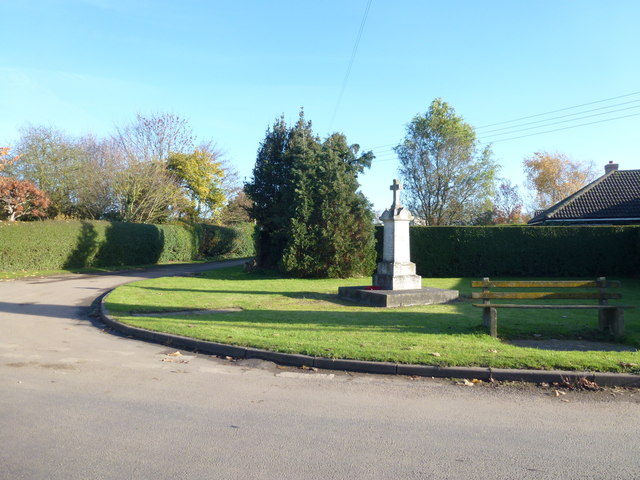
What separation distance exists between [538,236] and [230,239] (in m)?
28.2

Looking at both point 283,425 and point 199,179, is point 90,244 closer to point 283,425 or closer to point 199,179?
point 199,179

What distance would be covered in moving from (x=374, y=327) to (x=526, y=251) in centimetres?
1622

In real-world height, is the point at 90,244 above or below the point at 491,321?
above

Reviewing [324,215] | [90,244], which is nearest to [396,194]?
[324,215]

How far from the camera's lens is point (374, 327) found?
370 inches

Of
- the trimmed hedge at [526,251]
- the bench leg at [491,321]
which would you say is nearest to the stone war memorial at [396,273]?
the bench leg at [491,321]

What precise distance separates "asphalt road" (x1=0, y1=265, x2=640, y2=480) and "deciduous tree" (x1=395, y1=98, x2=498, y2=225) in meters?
38.2

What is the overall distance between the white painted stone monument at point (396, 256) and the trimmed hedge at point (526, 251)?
8965mm

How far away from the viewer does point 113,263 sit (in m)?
28.7

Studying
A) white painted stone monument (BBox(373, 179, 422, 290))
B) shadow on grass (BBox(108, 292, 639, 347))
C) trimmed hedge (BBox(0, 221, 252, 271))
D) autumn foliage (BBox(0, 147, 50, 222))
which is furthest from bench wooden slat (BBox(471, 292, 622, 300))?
autumn foliage (BBox(0, 147, 50, 222))

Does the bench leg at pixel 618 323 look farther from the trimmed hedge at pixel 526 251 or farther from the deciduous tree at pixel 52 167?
the deciduous tree at pixel 52 167

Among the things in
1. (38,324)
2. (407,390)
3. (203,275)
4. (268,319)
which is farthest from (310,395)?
(203,275)

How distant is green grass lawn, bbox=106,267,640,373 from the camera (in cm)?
677

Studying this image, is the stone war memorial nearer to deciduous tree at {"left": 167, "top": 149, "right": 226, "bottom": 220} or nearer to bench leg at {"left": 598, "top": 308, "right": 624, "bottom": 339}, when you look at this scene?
bench leg at {"left": 598, "top": 308, "right": 624, "bottom": 339}
